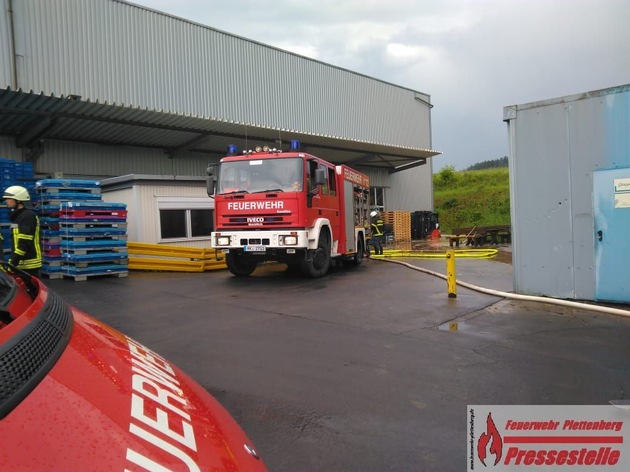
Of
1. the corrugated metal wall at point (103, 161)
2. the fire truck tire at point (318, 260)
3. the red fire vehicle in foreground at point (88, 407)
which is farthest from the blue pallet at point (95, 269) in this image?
the red fire vehicle in foreground at point (88, 407)

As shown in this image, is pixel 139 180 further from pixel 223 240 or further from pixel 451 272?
pixel 451 272

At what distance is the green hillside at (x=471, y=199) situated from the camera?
141ft

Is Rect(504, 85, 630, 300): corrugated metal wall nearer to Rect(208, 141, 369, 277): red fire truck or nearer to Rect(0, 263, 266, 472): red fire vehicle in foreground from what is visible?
Rect(208, 141, 369, 277): red fire truck

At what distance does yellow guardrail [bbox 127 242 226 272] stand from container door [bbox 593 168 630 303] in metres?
9.18

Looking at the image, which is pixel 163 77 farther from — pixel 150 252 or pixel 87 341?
pixel 87 341

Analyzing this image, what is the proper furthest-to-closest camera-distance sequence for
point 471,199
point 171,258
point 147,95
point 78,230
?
point 471,199 → point 147,95 → point 171,258 → point 78,230

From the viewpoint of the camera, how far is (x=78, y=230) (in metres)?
11.2

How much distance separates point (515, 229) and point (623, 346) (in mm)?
3215

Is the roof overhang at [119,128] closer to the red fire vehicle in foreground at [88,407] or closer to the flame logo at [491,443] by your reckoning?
the flame logo at [491,443]

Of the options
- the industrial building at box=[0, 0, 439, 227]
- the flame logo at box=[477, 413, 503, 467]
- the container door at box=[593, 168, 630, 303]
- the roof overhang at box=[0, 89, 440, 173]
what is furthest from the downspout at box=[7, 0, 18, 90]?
the flame logo at box=[477, 413, 503, 467]

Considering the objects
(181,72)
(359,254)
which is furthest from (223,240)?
(181,72)

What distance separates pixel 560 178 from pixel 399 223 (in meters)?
20.3

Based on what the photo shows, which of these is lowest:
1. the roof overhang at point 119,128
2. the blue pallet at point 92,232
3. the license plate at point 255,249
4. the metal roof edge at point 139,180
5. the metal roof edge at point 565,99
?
the license plate at point 255,249

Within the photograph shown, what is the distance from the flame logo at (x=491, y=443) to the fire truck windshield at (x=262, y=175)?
26.3ft
